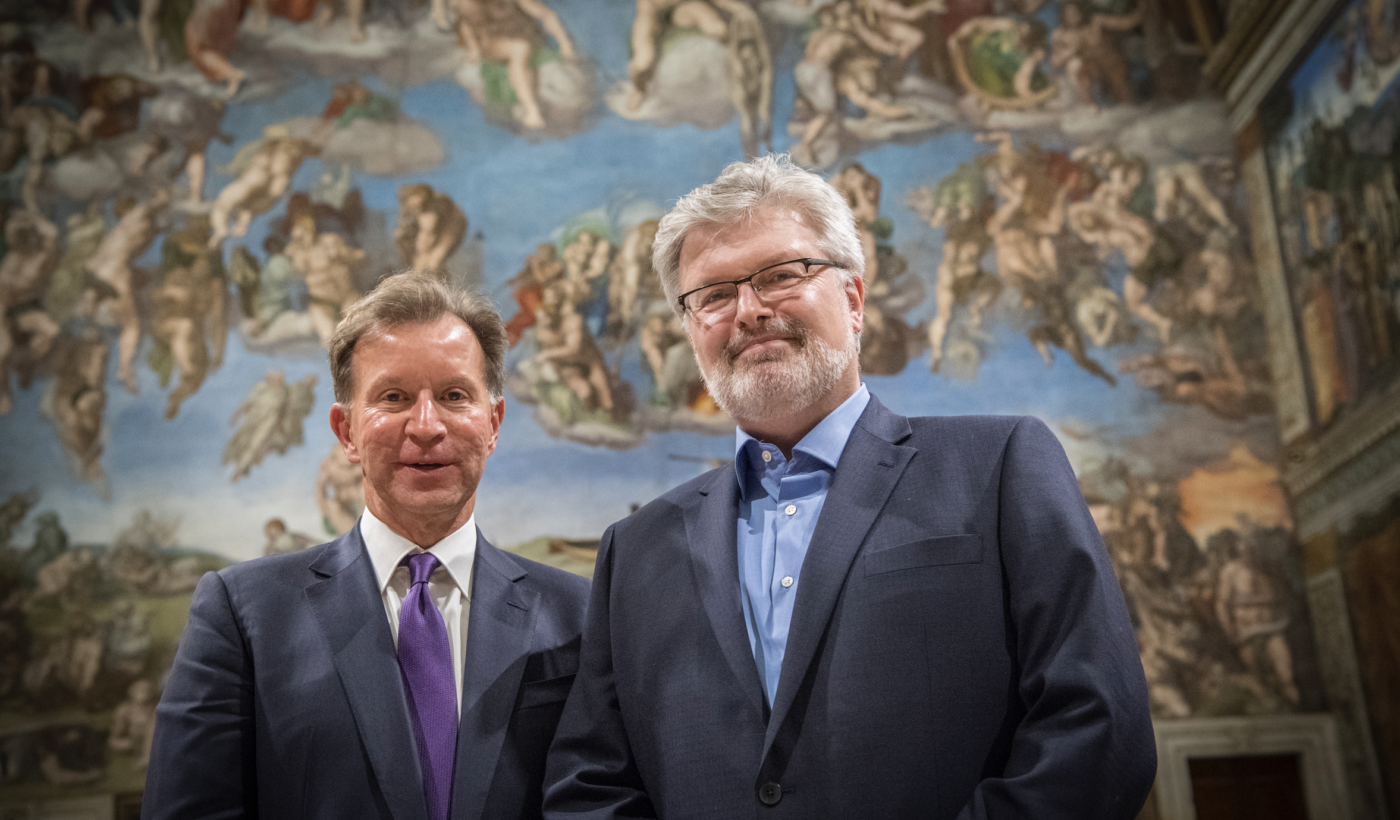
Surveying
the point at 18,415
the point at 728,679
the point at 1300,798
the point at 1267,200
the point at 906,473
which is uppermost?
the point at 1267,200

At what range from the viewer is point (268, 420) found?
354 inches

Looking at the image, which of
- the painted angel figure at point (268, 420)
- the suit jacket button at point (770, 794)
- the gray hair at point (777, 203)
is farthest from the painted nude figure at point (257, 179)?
the suit jacket button at point (770, 794)

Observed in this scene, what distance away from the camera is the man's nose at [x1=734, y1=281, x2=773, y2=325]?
255 centimetres

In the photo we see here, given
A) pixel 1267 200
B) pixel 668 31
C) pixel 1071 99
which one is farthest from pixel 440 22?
pixel 1267 200

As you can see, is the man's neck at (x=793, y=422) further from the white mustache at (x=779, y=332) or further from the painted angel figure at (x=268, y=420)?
the painted angel figure at (x=268, y=420)

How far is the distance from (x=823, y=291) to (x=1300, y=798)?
7.32 m

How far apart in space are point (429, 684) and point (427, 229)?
759cm

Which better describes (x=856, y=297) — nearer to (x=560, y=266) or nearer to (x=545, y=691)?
(x=545, y=691)

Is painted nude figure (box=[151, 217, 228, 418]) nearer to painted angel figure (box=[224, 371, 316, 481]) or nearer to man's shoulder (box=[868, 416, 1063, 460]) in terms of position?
painted angel figure (box=[224, 371, 316, 481])

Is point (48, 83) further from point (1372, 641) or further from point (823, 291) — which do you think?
point (1372, 641)

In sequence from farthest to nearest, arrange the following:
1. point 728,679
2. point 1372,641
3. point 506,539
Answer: point 506,539 → point 1372,641 → point 728,679

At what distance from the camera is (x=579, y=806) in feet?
7.54

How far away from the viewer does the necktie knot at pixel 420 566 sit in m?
2.74

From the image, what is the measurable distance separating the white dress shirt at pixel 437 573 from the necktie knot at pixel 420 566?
0.01 meters
